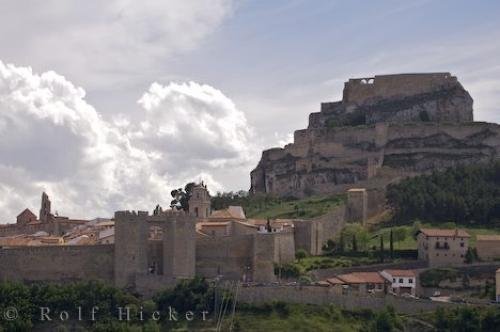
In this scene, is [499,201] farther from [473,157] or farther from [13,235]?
[13,235]

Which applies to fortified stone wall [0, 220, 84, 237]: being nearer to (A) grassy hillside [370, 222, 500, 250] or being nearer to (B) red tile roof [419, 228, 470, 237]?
(A) grassy hillside [370, 222, 500, 250]

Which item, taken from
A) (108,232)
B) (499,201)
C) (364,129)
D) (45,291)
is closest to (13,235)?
(108,232)

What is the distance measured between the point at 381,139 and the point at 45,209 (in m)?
25.4

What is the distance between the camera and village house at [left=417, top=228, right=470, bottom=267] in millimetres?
65312

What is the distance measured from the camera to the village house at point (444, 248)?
65.3 meters

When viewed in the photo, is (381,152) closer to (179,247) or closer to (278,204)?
(278,204)

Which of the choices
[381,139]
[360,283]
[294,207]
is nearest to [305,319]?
[360,283]

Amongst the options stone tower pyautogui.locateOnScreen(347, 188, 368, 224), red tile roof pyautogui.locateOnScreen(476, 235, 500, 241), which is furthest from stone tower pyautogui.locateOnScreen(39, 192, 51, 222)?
red tile roof pyautogui.locateOnScreen(476, 235, 500, 241)

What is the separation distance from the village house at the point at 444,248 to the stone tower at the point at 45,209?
95.6 feet

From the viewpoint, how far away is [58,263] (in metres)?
61.9

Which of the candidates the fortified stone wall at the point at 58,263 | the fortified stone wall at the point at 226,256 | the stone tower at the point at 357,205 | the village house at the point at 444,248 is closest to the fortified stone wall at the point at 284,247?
the fortified stone wall at the point at 226,256

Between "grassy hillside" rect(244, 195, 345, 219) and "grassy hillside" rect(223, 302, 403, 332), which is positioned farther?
"grassy hillside" rect(244, 195, 345, 219)

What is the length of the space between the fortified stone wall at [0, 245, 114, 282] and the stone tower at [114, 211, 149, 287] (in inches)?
35.9

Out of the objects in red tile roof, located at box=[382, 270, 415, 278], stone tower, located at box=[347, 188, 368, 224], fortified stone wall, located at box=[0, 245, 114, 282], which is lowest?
red tile roof, located at box=[382, 270, 415, 278]
